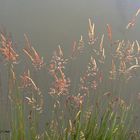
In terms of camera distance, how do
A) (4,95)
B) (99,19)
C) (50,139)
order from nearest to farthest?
(50,139) → (4,95) → (99,19)

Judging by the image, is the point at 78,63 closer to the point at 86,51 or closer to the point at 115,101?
the point at 86,51

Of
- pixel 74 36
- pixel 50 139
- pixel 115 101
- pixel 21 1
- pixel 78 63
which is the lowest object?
pixel 50 139

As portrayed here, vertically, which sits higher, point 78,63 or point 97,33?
point 97,33

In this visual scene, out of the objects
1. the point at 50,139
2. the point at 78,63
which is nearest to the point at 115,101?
the point at 50,139

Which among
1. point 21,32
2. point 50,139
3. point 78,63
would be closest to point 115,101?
point 50,139

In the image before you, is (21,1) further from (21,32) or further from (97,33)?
(97,33)

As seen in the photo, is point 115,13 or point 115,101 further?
point 115,13

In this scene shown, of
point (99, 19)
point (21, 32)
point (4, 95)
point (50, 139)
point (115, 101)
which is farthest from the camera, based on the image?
point (99, 19)
